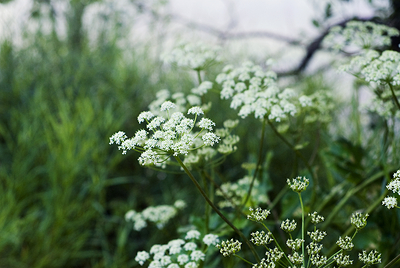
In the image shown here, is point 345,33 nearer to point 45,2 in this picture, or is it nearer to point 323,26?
point 323,26

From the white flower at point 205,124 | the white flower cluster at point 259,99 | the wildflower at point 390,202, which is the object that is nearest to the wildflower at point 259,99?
the white flower cluster at point 259,99

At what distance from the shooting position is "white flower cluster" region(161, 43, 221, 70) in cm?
83

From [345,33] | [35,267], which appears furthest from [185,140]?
[35,267]

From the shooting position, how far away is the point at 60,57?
2.00 meters

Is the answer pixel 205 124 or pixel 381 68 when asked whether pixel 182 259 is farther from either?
pixel 381 68

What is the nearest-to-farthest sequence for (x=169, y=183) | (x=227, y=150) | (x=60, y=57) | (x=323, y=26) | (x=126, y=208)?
(x=227, y=150) < (x=323, y=26) < (x=126, y=208) < (x=169, y=183) < (x=60, y=57)

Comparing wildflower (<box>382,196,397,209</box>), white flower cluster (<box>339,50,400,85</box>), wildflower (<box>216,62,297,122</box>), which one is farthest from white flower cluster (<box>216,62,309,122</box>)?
wildflower (<box>382,196,397,209</box>)

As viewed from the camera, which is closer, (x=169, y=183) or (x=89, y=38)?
(x=169, y=183)

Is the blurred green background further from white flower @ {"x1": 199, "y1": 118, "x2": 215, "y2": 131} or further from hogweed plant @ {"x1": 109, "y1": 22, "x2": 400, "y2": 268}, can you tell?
white flower @ {"x1": 199, "y1": 118, "x2": 215, "y2": 131}

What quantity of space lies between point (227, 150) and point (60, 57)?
66.8 inches

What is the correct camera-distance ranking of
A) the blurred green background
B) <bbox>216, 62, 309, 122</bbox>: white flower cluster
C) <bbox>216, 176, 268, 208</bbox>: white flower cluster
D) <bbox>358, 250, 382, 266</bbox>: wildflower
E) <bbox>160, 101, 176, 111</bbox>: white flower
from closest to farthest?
<bbox>358, 250, 382, 266</bbox>: wildflower < <bbox>160, 101, 176, 111</bbox>: white flower < <bbox>216, 62, 309, 122</bbox>: white flower cluster < <bbox>216, 176, 268, 208</bbox>: white flower cluster < the blurred green background

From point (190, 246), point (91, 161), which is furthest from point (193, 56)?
point (91, 161)

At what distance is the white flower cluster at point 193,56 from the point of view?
83 cm

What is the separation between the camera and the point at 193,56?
33.5 inches
